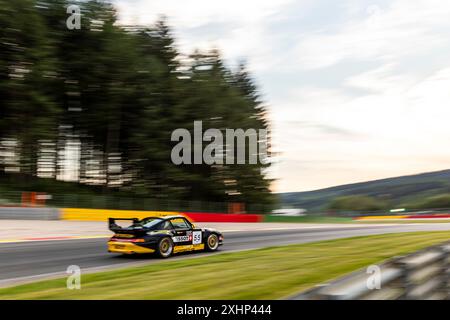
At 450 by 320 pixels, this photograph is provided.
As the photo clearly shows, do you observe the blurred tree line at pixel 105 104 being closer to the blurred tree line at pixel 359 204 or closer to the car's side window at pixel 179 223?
the car's side window at pixel 179 223

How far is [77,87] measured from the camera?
40719 millimetres

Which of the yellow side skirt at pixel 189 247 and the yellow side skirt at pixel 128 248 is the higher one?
the yellow side skirt at pixel 128 248

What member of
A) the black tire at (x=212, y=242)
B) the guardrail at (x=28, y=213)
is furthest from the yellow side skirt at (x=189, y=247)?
the guardrail at (x=28, y=213)

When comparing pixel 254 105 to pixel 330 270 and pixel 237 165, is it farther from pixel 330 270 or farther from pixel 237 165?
pixel 330 270

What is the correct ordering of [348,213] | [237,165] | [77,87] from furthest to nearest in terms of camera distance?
1. [348,213]
2. [237,165]
3. [77,87]

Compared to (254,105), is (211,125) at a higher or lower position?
lower

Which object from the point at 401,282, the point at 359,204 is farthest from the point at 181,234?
the point at 359,204

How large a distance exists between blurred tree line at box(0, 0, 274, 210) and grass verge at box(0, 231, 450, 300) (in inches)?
1104

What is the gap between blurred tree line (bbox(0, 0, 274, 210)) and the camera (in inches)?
1357

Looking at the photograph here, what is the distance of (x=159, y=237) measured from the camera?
12.3 metres

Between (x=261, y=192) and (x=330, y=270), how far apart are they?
43267 millimetres

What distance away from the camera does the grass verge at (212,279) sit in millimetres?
6695

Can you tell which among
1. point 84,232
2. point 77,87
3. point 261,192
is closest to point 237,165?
point 261,192

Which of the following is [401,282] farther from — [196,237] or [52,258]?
[52,258]
